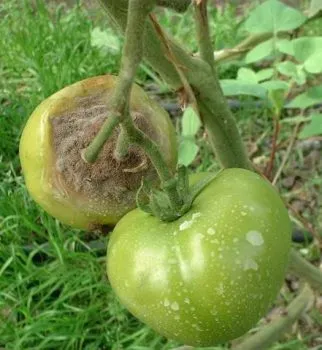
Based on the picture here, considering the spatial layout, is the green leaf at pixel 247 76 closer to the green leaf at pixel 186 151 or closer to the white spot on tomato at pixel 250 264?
the green leaf at pixel 186 151

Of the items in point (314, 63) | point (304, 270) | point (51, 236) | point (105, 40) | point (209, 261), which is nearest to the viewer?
point (209, 261)

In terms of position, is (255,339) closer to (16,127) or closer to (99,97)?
(99,97)

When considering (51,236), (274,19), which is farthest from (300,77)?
(51,236)

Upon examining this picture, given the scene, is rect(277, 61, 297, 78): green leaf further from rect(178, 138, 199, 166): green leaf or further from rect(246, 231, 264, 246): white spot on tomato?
rect(246, 231, 264, 246): white spot on tomato

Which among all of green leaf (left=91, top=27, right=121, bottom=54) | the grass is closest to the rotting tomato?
the grass

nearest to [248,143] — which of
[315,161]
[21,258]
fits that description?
[315,161]

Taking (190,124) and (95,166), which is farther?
(190,124)

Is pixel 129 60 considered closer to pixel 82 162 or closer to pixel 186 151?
pixel 82 162
